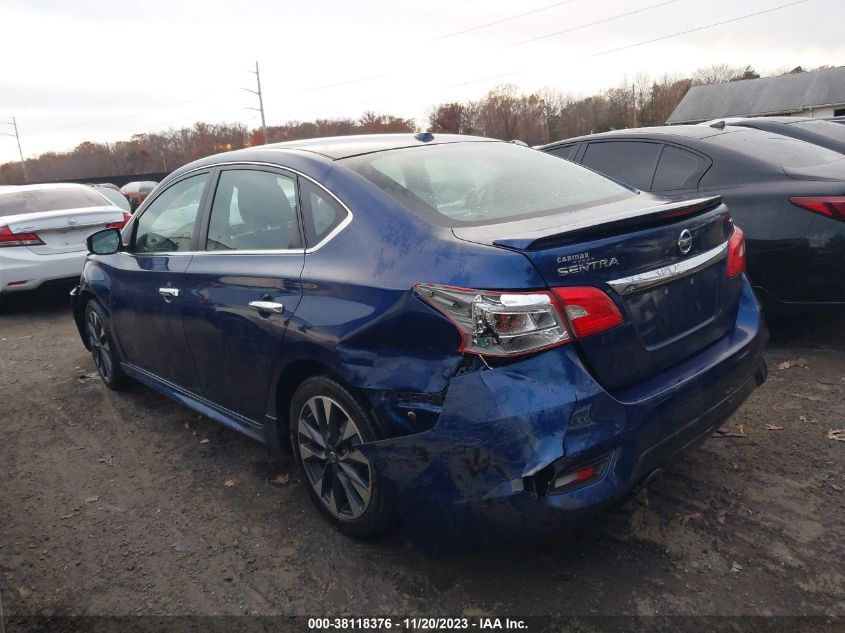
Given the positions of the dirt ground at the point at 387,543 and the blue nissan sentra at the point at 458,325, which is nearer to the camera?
the blue nissan sentra at the point at 458,325

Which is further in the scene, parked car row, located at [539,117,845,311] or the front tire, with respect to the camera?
parked car row, located at [539,117,845,311]

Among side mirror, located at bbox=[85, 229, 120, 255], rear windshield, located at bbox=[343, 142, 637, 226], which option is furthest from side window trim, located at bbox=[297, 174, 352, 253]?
side mirror, located at bbox=[85, 229, 120, 255]

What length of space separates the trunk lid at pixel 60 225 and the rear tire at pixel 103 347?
2.87 meters

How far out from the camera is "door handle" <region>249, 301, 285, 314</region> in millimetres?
2869

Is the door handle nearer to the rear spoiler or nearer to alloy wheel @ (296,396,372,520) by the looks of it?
alloy wheel @ (296,396,372,520)

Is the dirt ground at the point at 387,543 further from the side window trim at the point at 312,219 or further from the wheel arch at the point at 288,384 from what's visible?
the side window trim at the point at 312,219

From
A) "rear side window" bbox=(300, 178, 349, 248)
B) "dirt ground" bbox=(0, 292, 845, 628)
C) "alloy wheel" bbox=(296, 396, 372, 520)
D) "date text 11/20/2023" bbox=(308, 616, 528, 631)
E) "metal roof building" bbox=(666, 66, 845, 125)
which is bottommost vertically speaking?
"date text 11/20/2023" bbox=(308, 616, 528, 631)

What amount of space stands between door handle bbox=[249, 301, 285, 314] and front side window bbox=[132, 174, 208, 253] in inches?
36.0

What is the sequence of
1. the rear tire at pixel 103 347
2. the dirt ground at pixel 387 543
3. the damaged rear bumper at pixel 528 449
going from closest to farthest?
1. the damaged rear bumper at pixel 528 449
2. the dirt ground at pixel 387 543
3. the rear tire at pixel 103 347

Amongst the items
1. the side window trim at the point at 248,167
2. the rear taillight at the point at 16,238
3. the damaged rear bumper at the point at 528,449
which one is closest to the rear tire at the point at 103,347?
the side window trim at the point at 248,167

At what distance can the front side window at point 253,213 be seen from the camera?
3.06 metres

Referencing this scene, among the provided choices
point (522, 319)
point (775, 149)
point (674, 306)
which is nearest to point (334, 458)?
point (522, 319)

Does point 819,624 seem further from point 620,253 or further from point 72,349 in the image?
point 72,349

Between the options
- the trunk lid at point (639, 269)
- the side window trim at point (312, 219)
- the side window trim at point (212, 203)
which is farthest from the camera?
the side window trim at point (212, 203)
